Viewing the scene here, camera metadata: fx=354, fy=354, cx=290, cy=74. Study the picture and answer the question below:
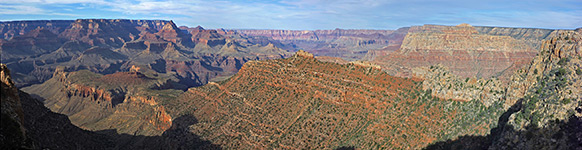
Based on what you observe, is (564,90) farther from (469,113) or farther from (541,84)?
(469,113)

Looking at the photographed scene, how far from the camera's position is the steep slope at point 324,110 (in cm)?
5328

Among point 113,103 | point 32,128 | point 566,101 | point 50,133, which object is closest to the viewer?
point 566,101

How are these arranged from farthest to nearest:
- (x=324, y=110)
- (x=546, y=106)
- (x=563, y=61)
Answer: (x=324, y=110), (x=563, y=61), (x=546, y=106)

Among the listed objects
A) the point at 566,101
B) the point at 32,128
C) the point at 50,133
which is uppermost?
the point at 566,101

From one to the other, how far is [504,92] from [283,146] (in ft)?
123

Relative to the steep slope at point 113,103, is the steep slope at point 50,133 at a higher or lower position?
higher

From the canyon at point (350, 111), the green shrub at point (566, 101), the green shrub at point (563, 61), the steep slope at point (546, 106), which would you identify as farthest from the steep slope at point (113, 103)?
the green shrub at point (566, 101)

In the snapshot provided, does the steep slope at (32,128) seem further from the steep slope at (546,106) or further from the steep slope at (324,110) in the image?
the steep slope at (546,106)

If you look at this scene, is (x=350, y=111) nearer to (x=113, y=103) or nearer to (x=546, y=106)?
(x=546, y=106)

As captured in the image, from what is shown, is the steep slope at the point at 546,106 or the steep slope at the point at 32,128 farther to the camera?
the steep slope at the point at 546,106

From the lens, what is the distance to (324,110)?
72438mm

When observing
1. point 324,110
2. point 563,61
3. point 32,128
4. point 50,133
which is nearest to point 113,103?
point 50,133

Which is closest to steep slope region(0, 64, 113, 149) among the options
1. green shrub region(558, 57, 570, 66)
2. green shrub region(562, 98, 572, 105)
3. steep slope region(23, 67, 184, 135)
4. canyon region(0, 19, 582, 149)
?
canyon region(0, 19, 582, 149)

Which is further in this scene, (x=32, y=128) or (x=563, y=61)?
(x=32, y=128)
